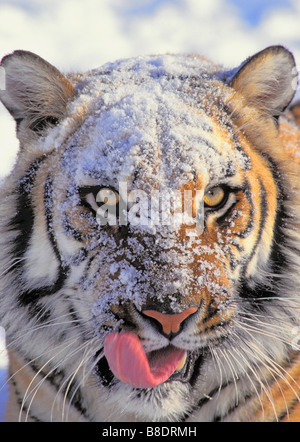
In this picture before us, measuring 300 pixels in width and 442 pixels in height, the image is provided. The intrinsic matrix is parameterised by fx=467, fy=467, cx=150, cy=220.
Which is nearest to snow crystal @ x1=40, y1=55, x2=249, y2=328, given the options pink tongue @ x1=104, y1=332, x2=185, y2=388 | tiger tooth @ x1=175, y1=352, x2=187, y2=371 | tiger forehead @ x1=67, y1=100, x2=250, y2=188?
tiger forehead @ x1=67, y1=100, x2=250, y2=188

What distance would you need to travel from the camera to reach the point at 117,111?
1490 millimetres

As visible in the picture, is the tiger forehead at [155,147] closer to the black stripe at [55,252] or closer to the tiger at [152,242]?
the tiger at [152,242]

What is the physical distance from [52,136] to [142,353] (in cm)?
81

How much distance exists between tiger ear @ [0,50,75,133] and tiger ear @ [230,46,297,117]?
605 millimetres

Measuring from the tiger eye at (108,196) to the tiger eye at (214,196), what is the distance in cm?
27

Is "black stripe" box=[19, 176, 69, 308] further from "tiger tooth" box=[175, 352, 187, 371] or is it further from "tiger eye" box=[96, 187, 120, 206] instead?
"tiger tooth" box=[175, 352, 187, 371]

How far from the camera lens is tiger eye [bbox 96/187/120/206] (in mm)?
1371

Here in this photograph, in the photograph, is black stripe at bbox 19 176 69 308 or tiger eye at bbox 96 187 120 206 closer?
tiger eye at bbox 96 187 120 206

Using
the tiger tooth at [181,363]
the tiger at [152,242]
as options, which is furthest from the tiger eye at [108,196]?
the tiger tooth at [181,363]

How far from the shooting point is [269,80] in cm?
162

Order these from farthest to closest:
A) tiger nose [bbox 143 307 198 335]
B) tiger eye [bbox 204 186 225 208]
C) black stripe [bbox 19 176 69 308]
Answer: black stripe [bbox 19 176 69 308]
tiger eye [bbox 204 186 225 208]
tiger nose [bbox 143 307 198 335]

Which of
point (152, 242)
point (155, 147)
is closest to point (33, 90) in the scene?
point (155, 147)
